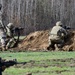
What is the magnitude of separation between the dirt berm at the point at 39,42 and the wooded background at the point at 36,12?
5321 mm

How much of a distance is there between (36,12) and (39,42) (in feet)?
21.3

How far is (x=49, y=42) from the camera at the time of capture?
21703 mm

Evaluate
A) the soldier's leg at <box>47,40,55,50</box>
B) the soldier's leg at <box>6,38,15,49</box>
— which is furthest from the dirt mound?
the soldier's leg at <box>6,38,15,49</box>

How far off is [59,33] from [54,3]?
7.73 meters

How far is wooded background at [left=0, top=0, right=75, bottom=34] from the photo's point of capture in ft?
94.2

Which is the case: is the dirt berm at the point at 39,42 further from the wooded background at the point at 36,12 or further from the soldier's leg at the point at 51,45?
the wooded background at the point at 36,12

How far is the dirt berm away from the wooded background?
17.5 feet

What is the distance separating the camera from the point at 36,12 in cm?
2892

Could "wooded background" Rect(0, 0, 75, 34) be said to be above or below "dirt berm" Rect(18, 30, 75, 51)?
above

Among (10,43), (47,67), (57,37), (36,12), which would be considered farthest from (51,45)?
(47,67)

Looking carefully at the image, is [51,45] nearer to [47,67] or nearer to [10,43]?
[10,43]

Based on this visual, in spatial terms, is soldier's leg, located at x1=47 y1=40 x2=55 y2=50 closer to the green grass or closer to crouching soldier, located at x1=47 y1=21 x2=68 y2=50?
crouching soldier, located at x1=47 y1=21 x2=68 y2=50

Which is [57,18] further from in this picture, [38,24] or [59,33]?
[59,33]

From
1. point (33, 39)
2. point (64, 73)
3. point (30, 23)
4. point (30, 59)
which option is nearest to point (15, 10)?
point (30, 23)
